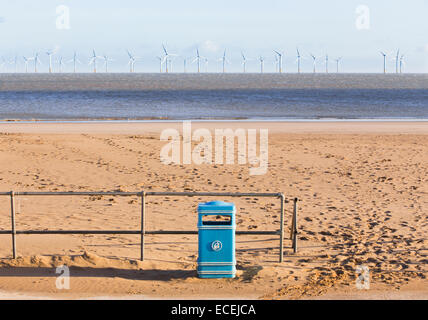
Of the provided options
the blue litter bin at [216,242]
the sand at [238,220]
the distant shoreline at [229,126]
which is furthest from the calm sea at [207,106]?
the blue litter bin at [216,242]

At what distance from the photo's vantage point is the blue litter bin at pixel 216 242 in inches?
321

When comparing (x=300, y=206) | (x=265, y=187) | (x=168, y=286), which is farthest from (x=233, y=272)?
(x=265, y=187)

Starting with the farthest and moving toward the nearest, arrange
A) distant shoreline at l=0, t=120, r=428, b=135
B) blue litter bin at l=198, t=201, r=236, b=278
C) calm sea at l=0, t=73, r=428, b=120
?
calm sea at l=0, t=73, r=428, b=120
distant shoreline at l=0, t=120, r=428, b=135
blue litter bin at l=198, t=201, r=236, b=278

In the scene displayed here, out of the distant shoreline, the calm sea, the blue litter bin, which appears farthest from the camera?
the calm sea

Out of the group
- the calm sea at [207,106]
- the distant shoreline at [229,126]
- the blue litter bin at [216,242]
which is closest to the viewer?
the blue litter bin at [216,242]

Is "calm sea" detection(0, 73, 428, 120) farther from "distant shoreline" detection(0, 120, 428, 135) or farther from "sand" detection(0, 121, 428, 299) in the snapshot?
"sand" detection(0, 121, 428, 299)

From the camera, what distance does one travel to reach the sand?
820 cm

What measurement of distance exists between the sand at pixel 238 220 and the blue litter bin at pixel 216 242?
0.18m

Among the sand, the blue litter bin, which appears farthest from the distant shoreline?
the blue litter bin

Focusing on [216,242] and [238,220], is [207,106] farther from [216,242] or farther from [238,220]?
[216,242]

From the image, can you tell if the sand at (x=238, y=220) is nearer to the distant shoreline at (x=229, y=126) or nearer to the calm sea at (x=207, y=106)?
the distant shoreline at (x=229, y=126)

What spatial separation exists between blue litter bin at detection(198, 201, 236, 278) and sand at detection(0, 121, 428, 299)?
180mm

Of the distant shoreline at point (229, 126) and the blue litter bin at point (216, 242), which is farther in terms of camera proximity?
the distant shoreline at point (229, 126)
